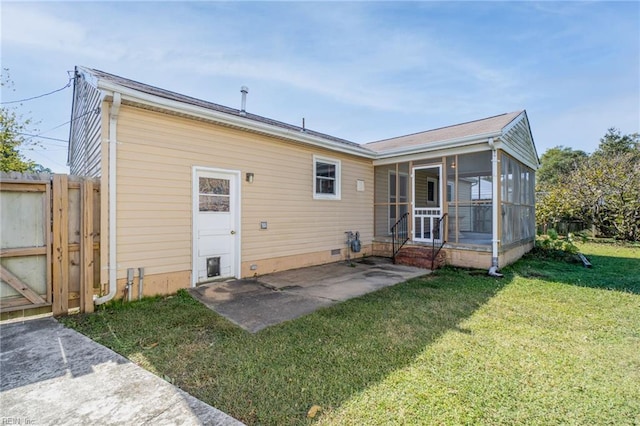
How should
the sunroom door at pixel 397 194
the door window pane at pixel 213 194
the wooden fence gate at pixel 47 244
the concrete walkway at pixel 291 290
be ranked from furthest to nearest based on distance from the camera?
the sunroom door at pixel 397 194, the door window pane at pixel 213 194, the concrete walkway at pixel 291 290, the wooden fence gate at pixel 47 244

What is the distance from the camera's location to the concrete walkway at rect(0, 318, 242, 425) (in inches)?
76.9

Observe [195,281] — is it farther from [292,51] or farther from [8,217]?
[292,51]

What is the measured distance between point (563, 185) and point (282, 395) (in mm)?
18200

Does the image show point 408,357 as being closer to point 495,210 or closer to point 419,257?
point 419,257

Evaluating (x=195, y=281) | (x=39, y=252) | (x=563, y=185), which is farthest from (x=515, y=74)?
(x=39, y=252)

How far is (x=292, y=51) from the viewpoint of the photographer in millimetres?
8438

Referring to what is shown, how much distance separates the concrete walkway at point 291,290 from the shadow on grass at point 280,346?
0.23 meters

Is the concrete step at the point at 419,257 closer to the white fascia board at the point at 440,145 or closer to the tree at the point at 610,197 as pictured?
the white fascia board at the point at 440,145

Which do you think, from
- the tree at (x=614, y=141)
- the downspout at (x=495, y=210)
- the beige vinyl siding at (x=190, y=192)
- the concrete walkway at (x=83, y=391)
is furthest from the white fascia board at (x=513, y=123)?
the tree at (x=614, y=141)

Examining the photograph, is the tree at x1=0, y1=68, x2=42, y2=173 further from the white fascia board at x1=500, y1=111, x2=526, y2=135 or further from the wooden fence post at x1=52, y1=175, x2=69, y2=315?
the white fascia board at x1=500, y1=111, x2=526, y2=135

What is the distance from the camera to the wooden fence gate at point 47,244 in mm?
3654

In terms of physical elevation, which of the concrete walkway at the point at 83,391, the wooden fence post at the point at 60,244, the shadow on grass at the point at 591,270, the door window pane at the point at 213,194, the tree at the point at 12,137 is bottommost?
the concrete walkway at the point at 83,391

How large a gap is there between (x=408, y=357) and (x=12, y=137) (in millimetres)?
18032

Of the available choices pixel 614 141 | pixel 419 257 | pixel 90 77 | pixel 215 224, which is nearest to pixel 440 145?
pixel 419 257
